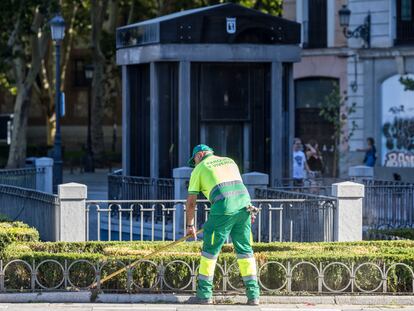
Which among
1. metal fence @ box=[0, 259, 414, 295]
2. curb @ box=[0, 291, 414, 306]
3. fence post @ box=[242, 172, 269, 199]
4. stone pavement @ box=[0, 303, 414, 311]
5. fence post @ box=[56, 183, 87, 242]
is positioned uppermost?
fence post @ box=[242, 172, 269, 199]

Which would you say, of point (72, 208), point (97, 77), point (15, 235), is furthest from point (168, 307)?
point (97, 77)

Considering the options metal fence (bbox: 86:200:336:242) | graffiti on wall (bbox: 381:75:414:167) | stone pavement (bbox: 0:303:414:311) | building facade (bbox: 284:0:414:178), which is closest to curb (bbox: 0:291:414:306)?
stone pavement (bbox: 0:303:414:311)

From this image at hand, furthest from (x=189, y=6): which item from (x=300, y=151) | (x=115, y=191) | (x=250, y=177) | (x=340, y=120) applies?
(x=250, y=177)

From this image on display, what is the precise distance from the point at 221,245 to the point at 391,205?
28.0ft

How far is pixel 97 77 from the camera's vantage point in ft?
178

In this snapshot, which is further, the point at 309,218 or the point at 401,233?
the point at 401,233

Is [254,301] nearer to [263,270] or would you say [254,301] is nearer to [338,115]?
[263,270]

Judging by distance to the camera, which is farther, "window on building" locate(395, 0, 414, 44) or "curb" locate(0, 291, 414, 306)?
"window on building" locate(395, 0, 414, 44)

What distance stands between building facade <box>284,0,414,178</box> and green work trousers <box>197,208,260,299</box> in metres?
24.9

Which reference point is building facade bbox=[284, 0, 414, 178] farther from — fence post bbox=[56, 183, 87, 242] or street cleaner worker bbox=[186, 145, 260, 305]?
street cleaner worker bbox=[186, 145, 260, 305]

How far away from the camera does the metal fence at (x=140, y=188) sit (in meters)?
22.9

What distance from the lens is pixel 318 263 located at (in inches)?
587

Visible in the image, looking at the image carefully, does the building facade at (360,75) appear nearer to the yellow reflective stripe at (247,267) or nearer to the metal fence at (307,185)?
the metal fence at (307,185)

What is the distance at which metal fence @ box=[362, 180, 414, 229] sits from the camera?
22.1m
